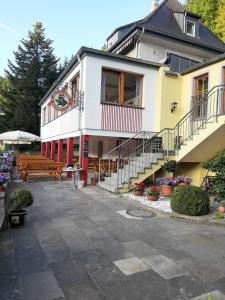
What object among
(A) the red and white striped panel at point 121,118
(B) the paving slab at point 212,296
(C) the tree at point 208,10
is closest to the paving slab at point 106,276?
(B) the paving slab at point 212,296

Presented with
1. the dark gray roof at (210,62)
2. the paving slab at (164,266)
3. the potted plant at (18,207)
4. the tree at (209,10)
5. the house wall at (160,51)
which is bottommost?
the paving slab at (164,266)

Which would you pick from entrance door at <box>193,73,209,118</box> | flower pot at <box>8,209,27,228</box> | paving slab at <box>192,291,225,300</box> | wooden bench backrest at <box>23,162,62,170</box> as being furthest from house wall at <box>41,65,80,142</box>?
paving slab at <box>192,291,225,300</box>

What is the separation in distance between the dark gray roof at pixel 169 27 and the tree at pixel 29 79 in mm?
20681

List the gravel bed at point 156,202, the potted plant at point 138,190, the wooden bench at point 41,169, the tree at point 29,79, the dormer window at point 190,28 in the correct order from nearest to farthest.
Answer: the gravel bed at point 156,202
the potted plant at point 138,190
the wooden bench at point 41,169
the dormer window at point 190,28
the tree at point 29,79

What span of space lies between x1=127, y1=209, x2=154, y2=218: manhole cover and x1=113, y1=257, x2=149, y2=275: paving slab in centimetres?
259

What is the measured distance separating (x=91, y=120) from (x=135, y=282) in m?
7.95

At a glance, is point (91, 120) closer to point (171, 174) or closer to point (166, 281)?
point (171, 174)

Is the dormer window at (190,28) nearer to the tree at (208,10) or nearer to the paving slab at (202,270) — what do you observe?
the tree at (208,10)

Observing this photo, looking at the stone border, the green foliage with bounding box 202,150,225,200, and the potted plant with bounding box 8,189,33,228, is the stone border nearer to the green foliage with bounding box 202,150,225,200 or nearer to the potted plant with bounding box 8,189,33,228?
the green foliage with bounding box 202,150,225,200

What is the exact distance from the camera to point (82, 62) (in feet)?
35.4

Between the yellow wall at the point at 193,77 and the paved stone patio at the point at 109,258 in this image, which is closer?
the paved stone patio at the point at 109,258

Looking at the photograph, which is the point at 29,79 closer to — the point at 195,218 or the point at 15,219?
the point at 15,219

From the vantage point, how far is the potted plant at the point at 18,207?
541cm

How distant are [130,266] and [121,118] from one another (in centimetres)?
805
